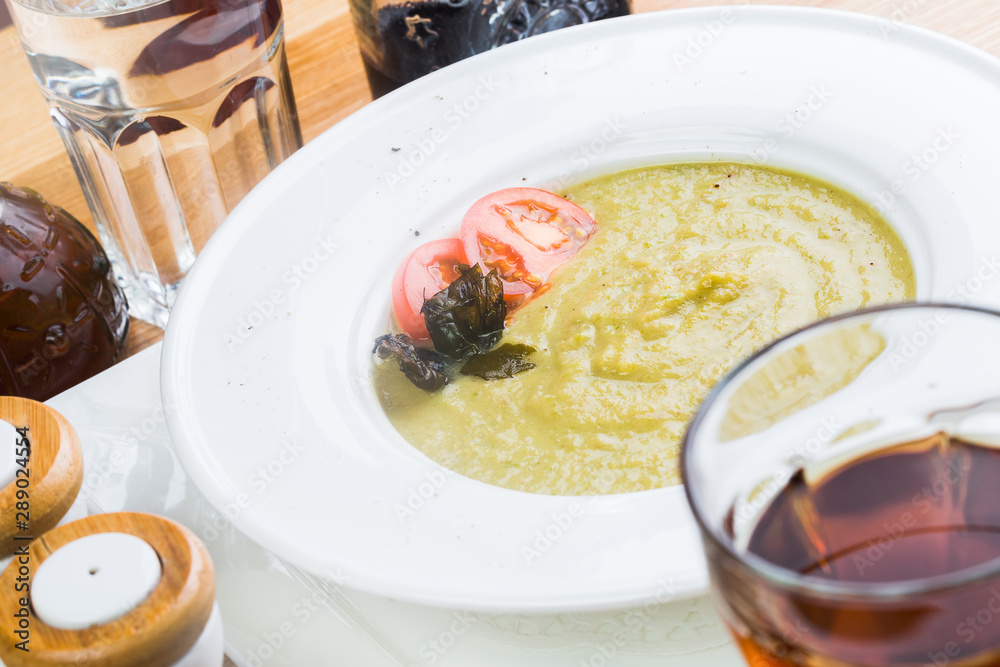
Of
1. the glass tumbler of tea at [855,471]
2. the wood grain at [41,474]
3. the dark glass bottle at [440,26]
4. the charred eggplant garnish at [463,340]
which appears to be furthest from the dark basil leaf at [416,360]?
the glass tumbler of tea at [855,471]

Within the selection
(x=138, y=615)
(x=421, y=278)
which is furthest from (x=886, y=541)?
(x=421, y=278)

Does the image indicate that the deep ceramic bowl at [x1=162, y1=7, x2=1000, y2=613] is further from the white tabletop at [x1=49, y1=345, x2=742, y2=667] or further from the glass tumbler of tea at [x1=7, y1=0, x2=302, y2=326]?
the glass tumbler of tea at [x1=7, y1=0, x2=302, y2=326]

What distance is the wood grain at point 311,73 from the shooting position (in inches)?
85.9

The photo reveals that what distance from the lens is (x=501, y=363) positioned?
69.2 inches

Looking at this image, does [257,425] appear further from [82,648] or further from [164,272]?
[164,272]

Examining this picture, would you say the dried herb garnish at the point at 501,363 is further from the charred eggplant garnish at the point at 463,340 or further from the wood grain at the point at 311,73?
the wood grain at the point at 311,73

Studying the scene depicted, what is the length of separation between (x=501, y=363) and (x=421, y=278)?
24 cm

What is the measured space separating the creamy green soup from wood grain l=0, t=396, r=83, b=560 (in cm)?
56

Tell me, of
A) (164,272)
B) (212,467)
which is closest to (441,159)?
(164,272)

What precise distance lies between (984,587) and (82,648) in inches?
34.1

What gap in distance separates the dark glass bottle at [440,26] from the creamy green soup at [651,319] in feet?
1.77

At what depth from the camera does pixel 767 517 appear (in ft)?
2.60

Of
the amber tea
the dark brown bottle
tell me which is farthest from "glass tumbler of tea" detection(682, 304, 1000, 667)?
the dark brown bottle

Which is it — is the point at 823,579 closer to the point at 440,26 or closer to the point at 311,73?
the point at 440,26
